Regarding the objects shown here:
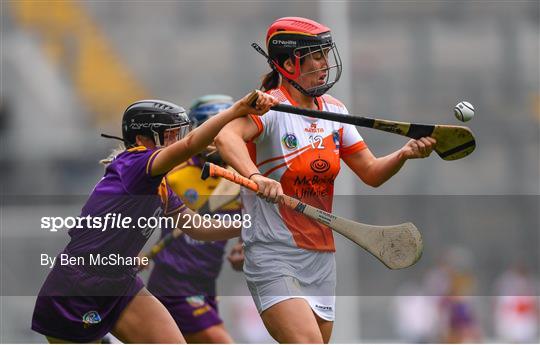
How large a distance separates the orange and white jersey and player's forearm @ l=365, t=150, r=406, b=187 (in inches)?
7.6

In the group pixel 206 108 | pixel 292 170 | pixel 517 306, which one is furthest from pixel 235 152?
pixel 517 306

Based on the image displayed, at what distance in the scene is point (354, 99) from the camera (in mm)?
16312

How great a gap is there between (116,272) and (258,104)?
1010 mm

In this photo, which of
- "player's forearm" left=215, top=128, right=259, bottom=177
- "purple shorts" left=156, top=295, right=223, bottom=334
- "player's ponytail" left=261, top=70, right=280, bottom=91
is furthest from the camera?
"purple shorts" left=156, top=295, right=223, bottom=334

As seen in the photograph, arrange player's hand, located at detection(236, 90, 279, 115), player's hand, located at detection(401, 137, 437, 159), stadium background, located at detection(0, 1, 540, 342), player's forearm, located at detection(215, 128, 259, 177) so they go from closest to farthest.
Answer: player's hand, located at detection(236, 90, 279, 115), player's forearm, located at detection(215, 128, 259, 177), player's hand, located at detection(401, 137, 437, 159), stadium background, located at detection(0, 1, 540, 342)

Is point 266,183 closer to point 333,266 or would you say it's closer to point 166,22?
point 333,266

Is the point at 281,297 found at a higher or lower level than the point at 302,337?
higher

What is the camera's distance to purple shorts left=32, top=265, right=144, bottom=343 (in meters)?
5.21

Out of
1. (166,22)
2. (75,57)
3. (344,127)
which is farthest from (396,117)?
(344,127)

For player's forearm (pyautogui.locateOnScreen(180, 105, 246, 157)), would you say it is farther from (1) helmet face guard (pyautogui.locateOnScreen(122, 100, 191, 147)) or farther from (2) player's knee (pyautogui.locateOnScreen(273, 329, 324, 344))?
(2) player's knee (pyautogui.locateOnScreen(273, 329, 324, 344))

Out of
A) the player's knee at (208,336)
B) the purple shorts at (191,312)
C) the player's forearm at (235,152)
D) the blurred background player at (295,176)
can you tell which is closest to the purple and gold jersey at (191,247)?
the purple shorts at (191,312)

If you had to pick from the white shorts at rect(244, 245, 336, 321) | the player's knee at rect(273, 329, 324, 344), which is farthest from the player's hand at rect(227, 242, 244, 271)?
the player's knee at rect(273, 329, 324, 344)

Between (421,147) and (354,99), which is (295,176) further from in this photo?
(354,99)

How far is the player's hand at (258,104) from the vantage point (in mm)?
4742
